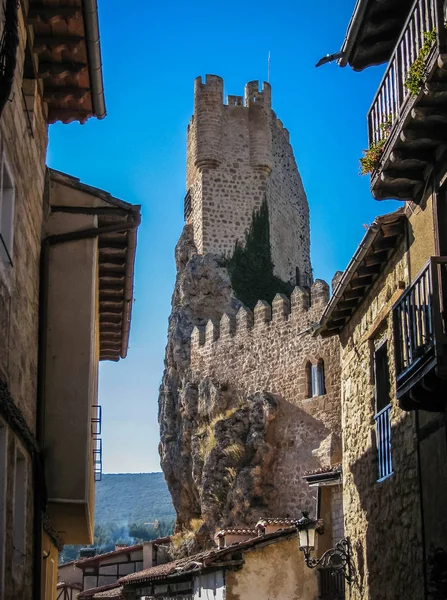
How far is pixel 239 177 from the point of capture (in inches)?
1940

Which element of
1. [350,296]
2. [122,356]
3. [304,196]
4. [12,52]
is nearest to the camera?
[12,52]

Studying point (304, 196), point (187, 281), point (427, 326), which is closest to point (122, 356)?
point (427, 326)

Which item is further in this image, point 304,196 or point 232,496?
point 304,196

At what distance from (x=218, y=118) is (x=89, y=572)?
22299mm

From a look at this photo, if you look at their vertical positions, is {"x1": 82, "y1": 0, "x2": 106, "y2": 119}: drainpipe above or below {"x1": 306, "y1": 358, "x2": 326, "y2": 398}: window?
below

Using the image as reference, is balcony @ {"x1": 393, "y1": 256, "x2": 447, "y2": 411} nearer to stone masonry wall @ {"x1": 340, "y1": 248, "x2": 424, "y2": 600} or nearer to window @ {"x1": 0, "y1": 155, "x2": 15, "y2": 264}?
stone masonry wall @ {"x1": 340, "y1": 248, "x2": 424, "y2": 600}

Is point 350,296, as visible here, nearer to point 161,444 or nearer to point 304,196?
point 161,444

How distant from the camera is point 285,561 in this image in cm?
2131

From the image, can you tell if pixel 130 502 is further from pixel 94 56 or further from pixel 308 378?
pixel 94 56

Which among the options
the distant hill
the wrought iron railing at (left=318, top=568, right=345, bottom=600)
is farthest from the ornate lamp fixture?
the distant hill

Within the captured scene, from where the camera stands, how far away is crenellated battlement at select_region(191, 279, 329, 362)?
124 feet

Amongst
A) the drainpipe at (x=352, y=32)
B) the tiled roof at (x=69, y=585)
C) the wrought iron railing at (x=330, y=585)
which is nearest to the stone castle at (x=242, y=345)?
the tiled roof at (x=69, y=585)

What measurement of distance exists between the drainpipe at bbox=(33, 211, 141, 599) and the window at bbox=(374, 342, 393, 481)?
11.9 ft

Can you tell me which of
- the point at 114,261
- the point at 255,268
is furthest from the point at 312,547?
the point at 255,268
